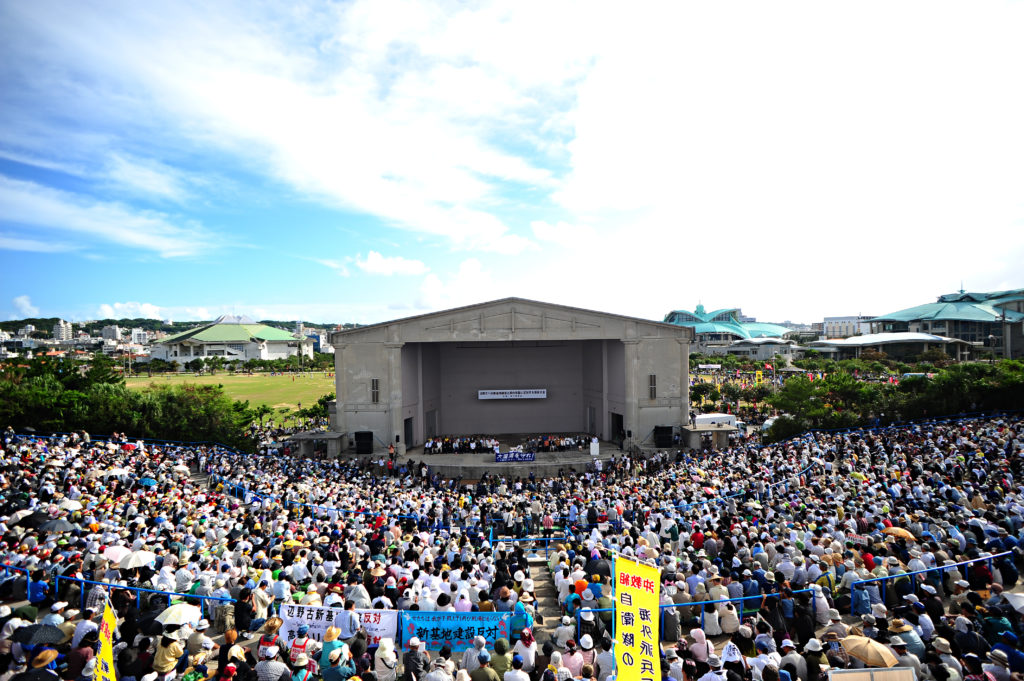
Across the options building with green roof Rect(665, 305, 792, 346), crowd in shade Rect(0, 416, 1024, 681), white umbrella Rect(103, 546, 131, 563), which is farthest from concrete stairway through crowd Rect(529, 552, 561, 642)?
building with green roof Rect(665, 305, 792, 346)

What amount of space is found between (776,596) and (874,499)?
328 inches

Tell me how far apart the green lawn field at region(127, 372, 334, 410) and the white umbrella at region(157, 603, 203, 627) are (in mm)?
51870

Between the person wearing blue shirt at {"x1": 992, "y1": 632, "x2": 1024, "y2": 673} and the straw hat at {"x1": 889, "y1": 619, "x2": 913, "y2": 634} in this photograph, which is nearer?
the person wearing blue shirt at {"x1": 992, "y1": 632, "x2": 1024, "y2": 673}

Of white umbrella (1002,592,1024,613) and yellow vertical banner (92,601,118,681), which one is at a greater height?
yellow vertical banner (92,601,118,681)

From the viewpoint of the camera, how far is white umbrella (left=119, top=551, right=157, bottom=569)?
36.1ft

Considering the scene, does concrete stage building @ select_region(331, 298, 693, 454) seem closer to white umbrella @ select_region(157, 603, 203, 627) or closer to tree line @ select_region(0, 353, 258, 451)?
tree line @ select_region(0, 353, 258, 451)

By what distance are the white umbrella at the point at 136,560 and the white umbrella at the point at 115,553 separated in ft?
0.75

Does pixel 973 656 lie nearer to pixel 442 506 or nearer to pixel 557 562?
pixel 557 562

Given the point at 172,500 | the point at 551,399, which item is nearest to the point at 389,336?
the point at 551,399

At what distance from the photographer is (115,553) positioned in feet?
37.3

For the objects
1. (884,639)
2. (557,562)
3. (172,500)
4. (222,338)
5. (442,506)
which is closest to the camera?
(884,639)

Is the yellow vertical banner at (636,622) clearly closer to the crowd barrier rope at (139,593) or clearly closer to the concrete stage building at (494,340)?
the crowd barrier rope at (139,593)

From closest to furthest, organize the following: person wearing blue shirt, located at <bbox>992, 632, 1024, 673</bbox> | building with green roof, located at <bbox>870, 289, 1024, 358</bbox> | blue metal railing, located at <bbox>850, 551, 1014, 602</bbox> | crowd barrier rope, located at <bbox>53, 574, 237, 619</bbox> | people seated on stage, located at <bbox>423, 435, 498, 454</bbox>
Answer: person wearing blue shirt, located at <bbox>992, 632, 1024, 673</bbox>, crowd barrier rope, located at <bbox>53, 574, 237, 619</bbox>, blue metal railing, located at <bbox>850, 551, 1014, 602</bbox>, people seated on stage, located at <bbox>423, 435, 498, 454</bbox>, building with green roof, located at <bbox>870, 289, 1024, 358</bbox>

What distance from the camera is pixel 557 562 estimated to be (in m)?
13.0
